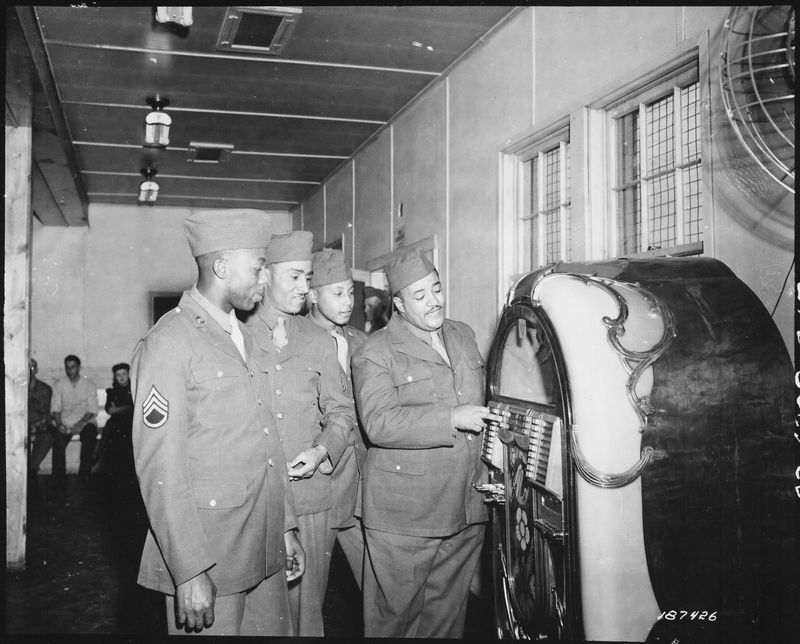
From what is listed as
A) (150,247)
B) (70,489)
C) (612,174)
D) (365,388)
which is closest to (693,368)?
(365,388)

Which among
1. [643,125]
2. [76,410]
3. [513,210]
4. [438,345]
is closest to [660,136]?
[643,125]

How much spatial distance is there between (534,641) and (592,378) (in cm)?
99

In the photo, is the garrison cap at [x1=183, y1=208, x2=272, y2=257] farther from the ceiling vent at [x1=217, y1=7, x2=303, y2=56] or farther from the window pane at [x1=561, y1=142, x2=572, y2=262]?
the ceiling vent at [x1=217, y1=7, x2=303, y2=56]

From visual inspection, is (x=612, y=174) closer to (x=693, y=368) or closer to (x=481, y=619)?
(x=693, y=368)

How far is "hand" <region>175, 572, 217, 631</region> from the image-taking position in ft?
5.97

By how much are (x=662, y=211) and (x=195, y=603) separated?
8.32 feet

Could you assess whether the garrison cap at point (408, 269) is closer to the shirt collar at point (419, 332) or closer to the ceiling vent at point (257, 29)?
the shirt collar at point (419, 332)

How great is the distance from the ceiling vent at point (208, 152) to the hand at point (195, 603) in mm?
5999

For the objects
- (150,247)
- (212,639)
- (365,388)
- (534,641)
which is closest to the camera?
(212,639)

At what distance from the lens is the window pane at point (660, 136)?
3080 millimetres

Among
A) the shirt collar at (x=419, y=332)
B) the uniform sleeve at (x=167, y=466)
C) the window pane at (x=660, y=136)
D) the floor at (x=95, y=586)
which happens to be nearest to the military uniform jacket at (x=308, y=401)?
the shirt collar at (x=419, y=332)

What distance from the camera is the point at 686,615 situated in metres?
1.93

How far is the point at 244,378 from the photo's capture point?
2088mm

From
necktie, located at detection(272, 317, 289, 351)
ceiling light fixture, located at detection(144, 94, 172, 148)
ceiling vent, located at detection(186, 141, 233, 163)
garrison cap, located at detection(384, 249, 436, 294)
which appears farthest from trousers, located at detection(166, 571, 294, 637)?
ceiling vent, located at detection(186, 141, 233, 163)
